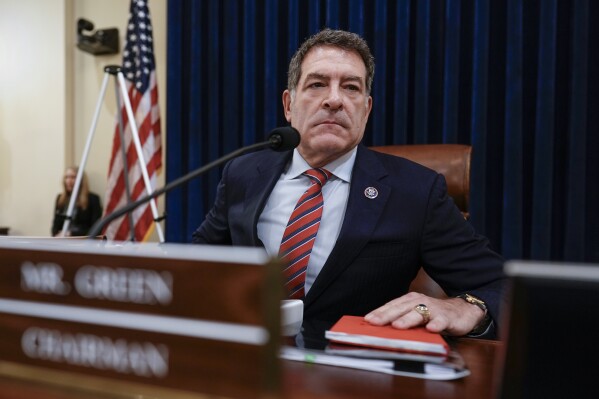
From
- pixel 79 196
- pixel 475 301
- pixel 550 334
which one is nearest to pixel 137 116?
pixel 79 196

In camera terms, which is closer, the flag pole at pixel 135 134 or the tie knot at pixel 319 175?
the tie knot at pixel 319 175

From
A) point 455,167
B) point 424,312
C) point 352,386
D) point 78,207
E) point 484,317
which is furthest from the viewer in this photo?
point 78,207

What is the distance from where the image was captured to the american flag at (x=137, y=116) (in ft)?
10.2

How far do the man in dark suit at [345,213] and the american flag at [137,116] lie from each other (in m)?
1.82

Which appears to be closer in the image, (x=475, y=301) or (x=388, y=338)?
(x=388, y=338)

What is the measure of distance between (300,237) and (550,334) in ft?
2.88

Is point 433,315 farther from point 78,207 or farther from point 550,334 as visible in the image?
point 78,207

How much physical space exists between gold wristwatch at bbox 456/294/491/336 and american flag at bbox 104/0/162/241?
2.50 meters

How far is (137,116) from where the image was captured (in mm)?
3193

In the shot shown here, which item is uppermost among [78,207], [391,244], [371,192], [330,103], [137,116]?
[137,116]

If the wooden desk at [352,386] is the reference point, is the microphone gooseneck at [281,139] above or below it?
above

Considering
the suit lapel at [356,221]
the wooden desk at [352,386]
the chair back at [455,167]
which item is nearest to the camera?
the wooden desk at [352,386]

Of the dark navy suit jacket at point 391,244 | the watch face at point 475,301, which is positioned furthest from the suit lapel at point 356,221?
the watch face at point 475,301

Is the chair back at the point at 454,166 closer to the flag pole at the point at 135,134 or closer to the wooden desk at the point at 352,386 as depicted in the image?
the wooden desk at the point at 352,386
